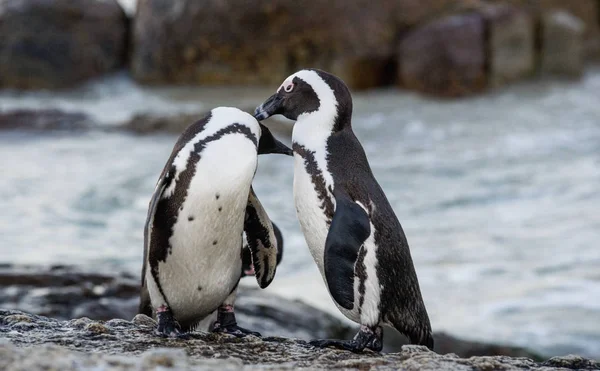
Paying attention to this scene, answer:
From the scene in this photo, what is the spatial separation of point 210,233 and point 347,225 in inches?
21.1

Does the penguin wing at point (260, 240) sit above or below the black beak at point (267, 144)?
below

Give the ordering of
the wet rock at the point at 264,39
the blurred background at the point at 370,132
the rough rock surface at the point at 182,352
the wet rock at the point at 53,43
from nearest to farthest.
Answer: the rough rock surface at the point at 182,352 < the blurred background at the point at 370,132 < the wet rock at the point at 264,39 < the wet rock at the point at 53,43

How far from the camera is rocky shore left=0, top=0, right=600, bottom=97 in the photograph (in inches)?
603

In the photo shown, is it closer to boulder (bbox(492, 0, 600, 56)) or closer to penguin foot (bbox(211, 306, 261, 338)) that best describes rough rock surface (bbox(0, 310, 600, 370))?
penguin foot (bbox(211, 306, 261, 338))

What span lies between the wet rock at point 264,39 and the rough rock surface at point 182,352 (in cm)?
1249

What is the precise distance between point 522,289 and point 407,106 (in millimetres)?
8532

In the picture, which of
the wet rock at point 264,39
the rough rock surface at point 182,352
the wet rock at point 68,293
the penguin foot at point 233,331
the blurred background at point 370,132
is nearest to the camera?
the rough rock surface at point 182,352

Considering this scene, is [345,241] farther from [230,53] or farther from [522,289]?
[230,53]

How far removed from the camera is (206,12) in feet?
53.3

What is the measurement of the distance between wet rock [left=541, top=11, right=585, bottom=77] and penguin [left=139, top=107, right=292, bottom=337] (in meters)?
13.1

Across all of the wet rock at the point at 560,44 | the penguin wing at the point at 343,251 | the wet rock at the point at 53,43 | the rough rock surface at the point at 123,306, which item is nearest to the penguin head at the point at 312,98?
the penguin wing at the point at 343,251

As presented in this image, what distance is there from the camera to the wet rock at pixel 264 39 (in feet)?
51.8

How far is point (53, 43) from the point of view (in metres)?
16.9

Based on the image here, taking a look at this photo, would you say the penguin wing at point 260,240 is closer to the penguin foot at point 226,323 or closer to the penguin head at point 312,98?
the penguin foot at point 226,323
